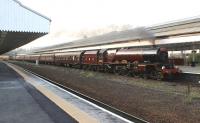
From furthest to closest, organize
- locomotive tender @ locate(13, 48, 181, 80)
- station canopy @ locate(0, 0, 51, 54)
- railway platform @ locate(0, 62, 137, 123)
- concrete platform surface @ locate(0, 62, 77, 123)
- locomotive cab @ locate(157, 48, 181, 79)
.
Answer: station canopy @ locate(0, 0, 51, 54), locomotive tender @ locate(13, 48, 181, 80), locomotive cab @ locate(157, 48, 181, 79), railway platform @ locate(0, 62, 137, 123), concrete platform surface @ locate(0, 62, 77, 123)

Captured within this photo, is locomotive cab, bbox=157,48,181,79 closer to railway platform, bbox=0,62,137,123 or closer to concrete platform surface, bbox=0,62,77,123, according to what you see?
railway platform, bbox=0,62,137,123

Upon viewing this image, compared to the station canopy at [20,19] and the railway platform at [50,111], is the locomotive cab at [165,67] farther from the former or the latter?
the railway platform at [50,111]

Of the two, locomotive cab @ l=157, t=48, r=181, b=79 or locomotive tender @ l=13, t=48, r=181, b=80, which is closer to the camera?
locomotive cab @ l=157, t=48, r=181, b=79

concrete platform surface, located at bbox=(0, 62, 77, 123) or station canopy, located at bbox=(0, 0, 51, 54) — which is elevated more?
station canopy, located at bbox=(0, 0, 51, 54)

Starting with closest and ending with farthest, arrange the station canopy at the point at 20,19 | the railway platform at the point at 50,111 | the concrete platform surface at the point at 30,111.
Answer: the concrete platform surface at the point at 30,111 → the railway platform at the point at 50,111 → the station canopy at the point at 20,19

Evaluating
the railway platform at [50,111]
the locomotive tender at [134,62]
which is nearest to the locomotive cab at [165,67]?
the locomotive tender at [134,62]

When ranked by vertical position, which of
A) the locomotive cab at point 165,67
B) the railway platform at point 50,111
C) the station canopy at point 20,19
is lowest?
the railway platform at point 50,111

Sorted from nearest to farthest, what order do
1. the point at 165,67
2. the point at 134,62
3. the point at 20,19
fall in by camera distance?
1. the point at 165,67
2. the point at 20,19
3. the point at 134,62

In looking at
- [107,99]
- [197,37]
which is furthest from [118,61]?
[107,99]

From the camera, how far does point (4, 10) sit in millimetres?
29484

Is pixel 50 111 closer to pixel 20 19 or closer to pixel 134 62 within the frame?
pixel 20 19

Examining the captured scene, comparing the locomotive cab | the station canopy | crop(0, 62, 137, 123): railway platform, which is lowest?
crop(0, 62, 137, 123): railway platform

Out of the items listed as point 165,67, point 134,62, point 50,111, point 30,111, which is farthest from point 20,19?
point 50,111

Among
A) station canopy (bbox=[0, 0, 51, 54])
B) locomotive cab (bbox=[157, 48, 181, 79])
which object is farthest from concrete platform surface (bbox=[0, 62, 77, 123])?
station canopy (bbox=[0, 0, 51, 54])
